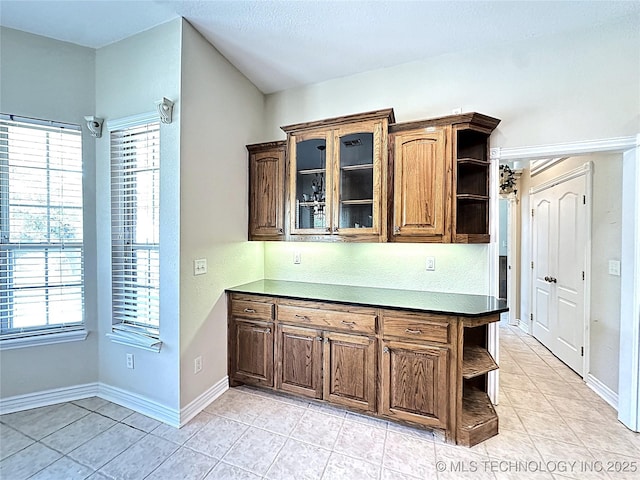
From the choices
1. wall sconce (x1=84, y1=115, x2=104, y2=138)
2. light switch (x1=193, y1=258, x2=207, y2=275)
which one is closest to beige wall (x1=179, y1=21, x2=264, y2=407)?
light switch (x1=193, y1=258, x2=207, y2=275)

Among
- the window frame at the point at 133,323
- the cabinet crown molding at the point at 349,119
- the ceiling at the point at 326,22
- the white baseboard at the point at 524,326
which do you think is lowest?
the white baseboard at the point at 524,326

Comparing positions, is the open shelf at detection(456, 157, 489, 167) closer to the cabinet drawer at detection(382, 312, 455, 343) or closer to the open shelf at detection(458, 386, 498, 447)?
the cabinet drawer at detection(382, 312, 455, 343)

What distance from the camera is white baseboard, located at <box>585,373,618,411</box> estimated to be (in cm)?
239

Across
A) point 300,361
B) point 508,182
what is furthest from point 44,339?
point 508,182

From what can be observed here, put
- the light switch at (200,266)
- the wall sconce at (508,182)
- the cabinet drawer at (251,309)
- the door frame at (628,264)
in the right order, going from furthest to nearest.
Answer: the wall sconce at (508,182)
the cabinet drawer at (251,309)
the light switch at (200,266)
the door frame at (628,264)

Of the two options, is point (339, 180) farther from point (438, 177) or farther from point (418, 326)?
point (418, 326)

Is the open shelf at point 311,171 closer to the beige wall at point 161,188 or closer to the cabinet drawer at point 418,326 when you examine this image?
the beige wall at point 161,188

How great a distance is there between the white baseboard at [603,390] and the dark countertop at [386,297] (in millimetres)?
1307

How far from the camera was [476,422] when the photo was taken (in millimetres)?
1982

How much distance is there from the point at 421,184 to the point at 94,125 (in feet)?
9.03

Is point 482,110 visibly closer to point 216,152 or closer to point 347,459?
point 216,152

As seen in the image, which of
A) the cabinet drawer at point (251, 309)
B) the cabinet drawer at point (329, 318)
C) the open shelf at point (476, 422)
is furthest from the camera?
the cabinet drawer at point (251, 309)

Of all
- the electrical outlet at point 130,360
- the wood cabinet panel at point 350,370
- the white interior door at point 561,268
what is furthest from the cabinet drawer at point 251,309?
the white interior door at point 561,268

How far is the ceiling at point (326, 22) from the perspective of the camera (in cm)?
200
